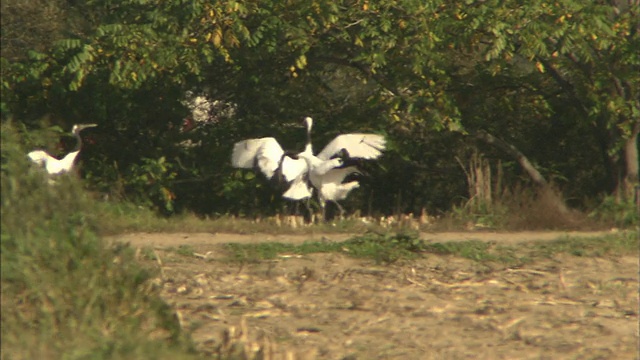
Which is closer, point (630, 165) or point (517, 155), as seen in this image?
point (630, 165)

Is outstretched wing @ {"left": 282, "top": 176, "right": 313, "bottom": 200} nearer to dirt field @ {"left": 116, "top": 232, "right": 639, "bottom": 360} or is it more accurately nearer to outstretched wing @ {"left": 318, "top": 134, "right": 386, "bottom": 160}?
outstretched wing @ {"left": 318, "top": 134, "right": 386, "bottom": 160}

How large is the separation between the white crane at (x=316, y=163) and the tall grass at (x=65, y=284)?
636cm

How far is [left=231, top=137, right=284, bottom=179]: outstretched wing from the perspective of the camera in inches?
505

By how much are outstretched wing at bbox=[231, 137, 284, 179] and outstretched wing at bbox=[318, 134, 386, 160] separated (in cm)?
52

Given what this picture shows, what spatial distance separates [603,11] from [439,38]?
68.4 inches

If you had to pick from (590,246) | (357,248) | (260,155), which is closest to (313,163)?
(260,155)

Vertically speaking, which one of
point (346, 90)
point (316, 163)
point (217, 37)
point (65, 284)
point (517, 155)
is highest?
point (217, 37)

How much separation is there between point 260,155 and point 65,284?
7.04 metres

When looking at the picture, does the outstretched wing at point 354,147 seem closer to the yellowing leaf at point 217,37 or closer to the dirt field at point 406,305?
the yellowing leaf at point 217,37

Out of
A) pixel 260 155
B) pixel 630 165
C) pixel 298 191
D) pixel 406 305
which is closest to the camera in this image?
pixel 406 305

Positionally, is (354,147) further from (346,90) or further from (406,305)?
(406,305)

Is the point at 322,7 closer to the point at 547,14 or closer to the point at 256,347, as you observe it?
the point at 547,14

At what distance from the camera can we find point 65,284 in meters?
5.93

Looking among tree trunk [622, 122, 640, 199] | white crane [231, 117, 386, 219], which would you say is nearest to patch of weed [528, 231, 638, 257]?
tree trunk [622, 122, 640, 199]
